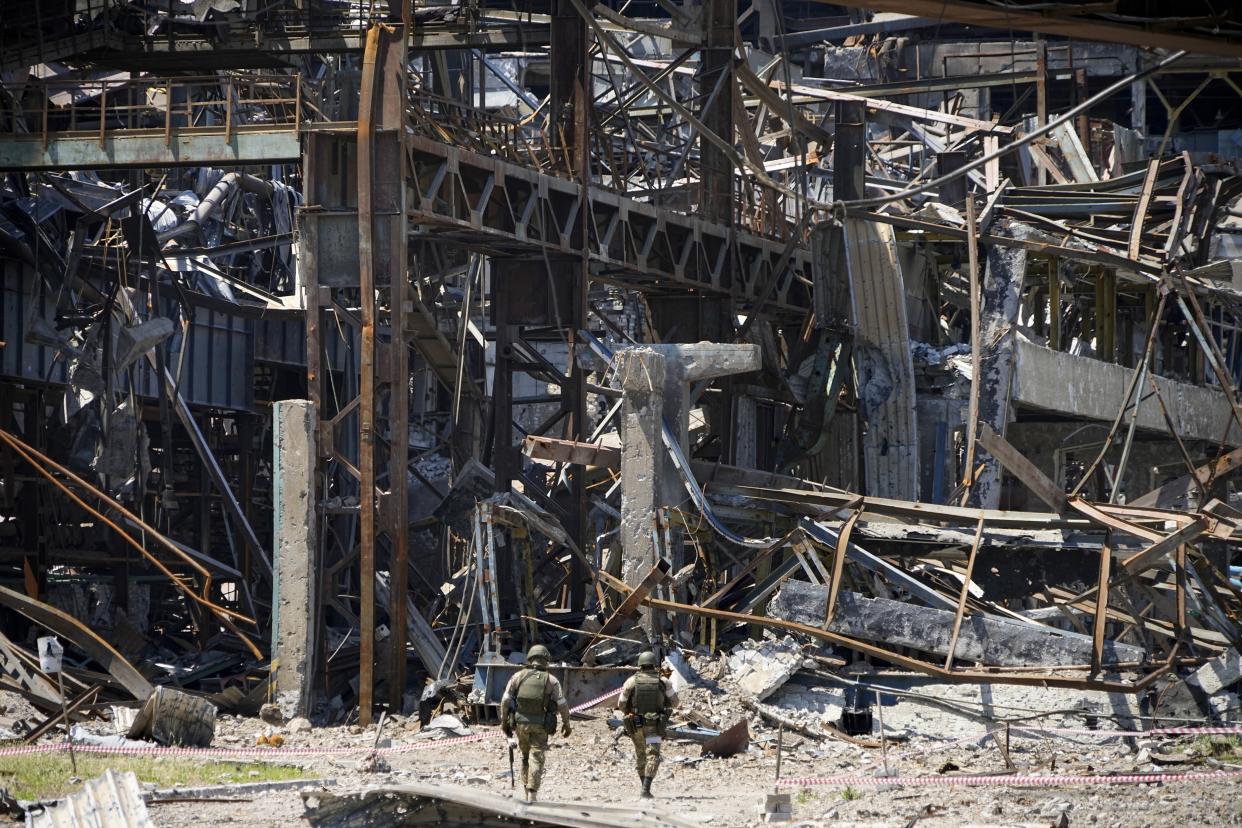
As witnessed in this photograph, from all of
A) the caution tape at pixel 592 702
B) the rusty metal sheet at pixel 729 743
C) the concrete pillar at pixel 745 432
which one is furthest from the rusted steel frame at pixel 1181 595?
the concrete pillar at pixel 745 432

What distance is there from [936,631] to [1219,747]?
2815mm

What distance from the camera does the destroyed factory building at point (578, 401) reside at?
16844 mm

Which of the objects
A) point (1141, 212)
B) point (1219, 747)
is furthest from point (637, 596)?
point (1141, 212)

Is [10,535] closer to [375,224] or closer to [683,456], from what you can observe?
[375,224]

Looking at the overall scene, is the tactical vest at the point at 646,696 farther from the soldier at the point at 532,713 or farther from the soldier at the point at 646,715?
the soldier at the point at 532,713

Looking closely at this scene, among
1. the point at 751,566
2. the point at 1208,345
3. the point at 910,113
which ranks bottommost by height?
the point at 751,566

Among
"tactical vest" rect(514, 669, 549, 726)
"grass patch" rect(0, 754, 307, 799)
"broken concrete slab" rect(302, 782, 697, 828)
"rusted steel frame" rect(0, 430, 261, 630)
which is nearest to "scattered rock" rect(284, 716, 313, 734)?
"rusted steel frame" rect(0, 430, 261, 630)

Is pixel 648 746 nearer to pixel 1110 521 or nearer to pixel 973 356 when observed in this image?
pixel 1110 521

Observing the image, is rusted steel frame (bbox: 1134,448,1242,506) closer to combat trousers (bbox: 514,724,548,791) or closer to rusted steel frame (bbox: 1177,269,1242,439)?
rusted steel frame (bbox: 1177,269,1242,439)

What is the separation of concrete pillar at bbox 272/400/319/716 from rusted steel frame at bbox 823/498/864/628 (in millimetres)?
5341

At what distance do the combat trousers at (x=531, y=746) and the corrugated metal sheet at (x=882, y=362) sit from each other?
39.4 ft

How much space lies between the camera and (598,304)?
1484 inches

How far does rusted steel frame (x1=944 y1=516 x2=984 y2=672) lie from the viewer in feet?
53.3

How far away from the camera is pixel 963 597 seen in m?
16.4
